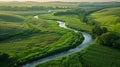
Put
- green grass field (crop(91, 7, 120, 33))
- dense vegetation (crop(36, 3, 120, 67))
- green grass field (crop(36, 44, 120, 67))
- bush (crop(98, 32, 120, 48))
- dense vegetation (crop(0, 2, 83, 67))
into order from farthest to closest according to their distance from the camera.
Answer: green grass field (crop(91, 7, 120, 33))
bush (crop(98, 32, 120, 48))
dense vegetation (crop(0, 2, 83, 67))
dense vegetation (crop(36, 3, 120, 67))
green grass field (crop(36, 44, 120, 67))

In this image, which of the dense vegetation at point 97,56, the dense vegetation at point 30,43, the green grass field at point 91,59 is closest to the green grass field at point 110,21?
the dense vegetation at point 30,43

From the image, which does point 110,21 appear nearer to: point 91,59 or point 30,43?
point 30,43

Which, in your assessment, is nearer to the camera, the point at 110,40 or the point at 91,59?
the point at 91,59

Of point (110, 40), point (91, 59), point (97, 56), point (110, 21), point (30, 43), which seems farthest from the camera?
point (110, 21)

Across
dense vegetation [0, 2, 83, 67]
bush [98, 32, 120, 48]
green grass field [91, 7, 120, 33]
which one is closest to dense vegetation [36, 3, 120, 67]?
bush [98, 32, 120, 48]

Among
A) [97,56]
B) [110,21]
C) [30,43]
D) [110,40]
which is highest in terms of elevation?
[110,40]

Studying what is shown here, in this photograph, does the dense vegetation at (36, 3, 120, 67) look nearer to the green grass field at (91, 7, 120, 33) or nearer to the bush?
the bush

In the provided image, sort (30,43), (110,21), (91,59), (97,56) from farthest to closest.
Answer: (110,21) → (30,43) → (97,56) → (91,59)

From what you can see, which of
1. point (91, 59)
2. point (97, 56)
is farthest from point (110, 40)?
point (91, 59)

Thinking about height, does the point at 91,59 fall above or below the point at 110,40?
below

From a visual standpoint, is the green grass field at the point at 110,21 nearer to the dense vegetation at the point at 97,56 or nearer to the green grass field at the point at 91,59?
the dense vegetation at the point at 97,56

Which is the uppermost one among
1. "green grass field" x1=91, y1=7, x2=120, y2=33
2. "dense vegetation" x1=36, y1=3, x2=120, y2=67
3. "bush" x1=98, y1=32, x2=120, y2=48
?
"bush" x1=98, y1=32, x2=120, y2=48

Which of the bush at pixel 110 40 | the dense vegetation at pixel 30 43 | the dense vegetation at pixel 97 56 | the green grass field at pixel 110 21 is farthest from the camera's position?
the green grass field at pixel 110 21
